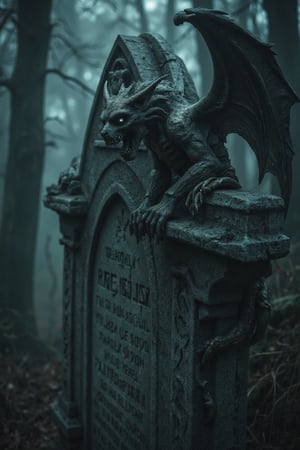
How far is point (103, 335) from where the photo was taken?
400cm

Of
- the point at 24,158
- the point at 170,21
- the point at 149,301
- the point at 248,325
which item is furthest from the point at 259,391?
the point at 170,21

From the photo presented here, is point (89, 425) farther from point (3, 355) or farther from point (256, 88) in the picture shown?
point (256, 88)

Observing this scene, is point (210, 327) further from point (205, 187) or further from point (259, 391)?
point (259, 391)

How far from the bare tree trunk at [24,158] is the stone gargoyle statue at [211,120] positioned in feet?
14.1

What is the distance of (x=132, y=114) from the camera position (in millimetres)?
2713

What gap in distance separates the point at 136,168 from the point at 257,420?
2181mm

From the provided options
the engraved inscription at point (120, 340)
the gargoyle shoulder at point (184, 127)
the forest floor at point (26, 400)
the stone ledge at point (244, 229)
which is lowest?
the forest floor at point (26, 400)

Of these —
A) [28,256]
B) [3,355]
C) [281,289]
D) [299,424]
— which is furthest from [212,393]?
[28,256]

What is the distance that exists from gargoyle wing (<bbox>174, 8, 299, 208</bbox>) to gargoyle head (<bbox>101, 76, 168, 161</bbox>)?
0.78ft

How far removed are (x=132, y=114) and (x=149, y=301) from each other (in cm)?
118

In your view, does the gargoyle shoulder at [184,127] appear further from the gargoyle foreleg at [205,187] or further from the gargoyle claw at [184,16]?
the gargoyle claw at [184,16]

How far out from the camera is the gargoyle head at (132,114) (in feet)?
8.87

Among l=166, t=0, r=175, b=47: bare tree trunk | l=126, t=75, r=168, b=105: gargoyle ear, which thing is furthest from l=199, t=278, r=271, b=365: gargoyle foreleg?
l=166, t=0, r=175, b=47: bare tree trunk

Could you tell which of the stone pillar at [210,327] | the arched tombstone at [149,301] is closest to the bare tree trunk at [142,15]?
the arched tombstone at [149,301]
